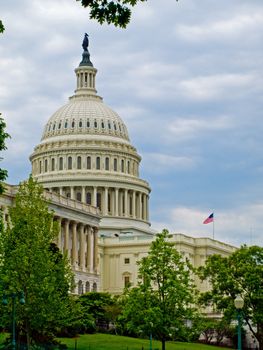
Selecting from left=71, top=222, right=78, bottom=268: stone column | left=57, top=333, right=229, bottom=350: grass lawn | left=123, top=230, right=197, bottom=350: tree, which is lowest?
left=57, top=333, right=229, bottom=350: grass lawn

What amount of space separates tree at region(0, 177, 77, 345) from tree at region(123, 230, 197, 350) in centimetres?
844

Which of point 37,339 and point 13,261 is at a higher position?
point 13,261

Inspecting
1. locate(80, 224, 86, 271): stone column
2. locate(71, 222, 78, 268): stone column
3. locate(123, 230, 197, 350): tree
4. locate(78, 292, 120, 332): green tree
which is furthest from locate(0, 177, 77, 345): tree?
locate(80, 224, 86, 271): stone column

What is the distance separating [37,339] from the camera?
83688mm

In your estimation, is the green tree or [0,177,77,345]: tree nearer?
[0,177,77,345]: tree

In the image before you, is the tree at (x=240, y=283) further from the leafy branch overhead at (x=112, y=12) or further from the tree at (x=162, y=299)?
the leafy branch overhead at (x=112, y=12)

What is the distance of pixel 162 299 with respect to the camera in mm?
82188

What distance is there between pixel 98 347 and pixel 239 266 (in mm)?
19870

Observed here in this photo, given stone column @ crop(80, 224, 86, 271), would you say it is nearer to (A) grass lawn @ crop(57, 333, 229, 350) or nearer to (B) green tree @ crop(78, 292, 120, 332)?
(B) green tree @ crop(78, 292, 120, 332)

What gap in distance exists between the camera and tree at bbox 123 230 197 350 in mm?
79312

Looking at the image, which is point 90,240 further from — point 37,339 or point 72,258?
point 37,339

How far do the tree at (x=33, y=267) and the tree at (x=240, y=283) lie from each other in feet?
97.5

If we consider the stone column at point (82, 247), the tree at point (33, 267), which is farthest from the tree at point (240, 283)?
the stone column at point (82, 247)

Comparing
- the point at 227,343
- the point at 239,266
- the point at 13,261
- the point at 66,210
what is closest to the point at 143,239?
the point at 66,210
